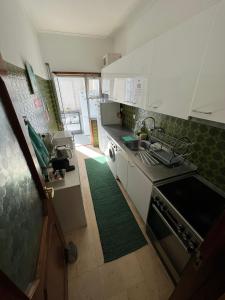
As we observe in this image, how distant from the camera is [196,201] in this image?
1147mm

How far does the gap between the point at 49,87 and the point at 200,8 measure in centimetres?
303

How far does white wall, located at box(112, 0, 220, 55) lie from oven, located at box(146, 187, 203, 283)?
1.86 metres

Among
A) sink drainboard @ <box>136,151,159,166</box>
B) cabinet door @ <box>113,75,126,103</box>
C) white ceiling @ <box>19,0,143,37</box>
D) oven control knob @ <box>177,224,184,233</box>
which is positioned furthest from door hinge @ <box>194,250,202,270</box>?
white ceiling @ <box>19,0,143,37</box>

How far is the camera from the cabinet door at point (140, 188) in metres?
1.46

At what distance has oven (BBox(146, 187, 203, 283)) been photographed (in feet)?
3.17

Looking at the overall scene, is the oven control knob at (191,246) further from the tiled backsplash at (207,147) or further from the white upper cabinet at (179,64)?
the white upper cabinet at (179,64)

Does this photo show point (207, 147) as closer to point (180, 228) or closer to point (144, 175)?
point (144, 175)

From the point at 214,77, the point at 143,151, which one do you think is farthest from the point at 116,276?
the point at 214,77

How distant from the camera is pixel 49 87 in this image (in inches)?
125

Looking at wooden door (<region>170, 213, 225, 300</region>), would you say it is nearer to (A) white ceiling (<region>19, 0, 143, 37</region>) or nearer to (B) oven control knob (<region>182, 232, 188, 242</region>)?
(B) oven control knob (<region>182, 232, 188, 242</region>)

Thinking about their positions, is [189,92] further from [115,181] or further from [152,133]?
[115,181]

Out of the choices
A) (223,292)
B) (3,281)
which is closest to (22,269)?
(3,281)

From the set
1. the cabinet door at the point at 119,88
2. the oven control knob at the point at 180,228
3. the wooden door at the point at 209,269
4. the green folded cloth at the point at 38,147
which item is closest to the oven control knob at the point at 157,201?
the oven control knob at the point at 180,228

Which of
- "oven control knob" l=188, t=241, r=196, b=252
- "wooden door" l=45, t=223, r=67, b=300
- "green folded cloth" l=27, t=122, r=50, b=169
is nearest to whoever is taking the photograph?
"wooden door" l=45, t=223, r=67, b=300
